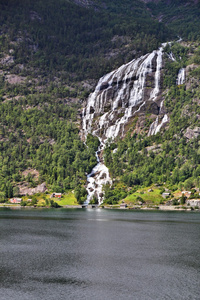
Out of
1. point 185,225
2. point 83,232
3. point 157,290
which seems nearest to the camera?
point 157,290

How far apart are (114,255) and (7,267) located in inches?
890

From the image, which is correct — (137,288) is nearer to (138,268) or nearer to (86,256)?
(138,268)

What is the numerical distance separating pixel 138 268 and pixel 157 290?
12790 mm

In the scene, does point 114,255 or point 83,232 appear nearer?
point 114,255

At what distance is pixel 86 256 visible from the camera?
272ft

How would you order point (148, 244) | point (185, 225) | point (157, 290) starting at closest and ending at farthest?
point (157, 290), point (148, 244), point (185, 225)

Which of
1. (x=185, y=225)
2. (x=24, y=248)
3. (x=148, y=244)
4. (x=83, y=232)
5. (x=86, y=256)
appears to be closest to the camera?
(x=86, y=256)

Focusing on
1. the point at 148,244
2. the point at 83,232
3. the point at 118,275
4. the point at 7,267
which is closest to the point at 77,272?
the point at 118,275

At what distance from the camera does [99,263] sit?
7662 cm

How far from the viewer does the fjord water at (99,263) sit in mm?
59031

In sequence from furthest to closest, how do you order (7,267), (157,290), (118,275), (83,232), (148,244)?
(83,232) → (148,244) → (7,267) → (118,275) → (157,290)

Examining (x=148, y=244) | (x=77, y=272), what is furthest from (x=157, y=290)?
(x=148, y=244)

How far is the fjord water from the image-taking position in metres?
59.0

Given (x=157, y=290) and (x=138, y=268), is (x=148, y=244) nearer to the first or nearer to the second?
(x=138, y=268)
